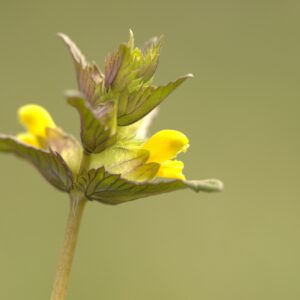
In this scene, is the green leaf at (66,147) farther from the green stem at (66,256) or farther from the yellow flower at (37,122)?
the green stem at (66,256)

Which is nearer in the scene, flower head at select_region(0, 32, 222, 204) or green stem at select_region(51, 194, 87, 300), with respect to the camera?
green stem at select_region(51, 194, 87, 300)

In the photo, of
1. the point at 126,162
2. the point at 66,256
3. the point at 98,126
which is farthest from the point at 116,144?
the point at 66,256

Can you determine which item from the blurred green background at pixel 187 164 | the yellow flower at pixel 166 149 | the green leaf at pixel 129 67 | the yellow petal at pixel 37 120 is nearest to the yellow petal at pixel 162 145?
the yellow flower at pixel 166 149

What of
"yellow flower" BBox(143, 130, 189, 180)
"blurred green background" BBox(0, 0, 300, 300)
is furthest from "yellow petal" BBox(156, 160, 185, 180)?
"blurred green background" BBox(0, 0, 300, 300)

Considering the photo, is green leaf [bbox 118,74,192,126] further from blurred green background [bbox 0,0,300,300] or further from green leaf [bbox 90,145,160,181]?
blurred green background [bbox 0,0,300,300]

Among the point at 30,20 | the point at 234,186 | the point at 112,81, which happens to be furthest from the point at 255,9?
the point at 112,81

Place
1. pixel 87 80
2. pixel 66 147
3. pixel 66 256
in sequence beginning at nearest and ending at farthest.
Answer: pixel 66 256
pixel 87 80
pixel 66 147

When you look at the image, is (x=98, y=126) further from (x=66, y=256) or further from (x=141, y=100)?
(x=66, y=256)

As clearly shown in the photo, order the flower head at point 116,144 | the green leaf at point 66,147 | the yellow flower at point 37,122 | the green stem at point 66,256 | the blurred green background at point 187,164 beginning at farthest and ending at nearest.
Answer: the blurred green background at point 187,164 < the yellow flower at point 37,122 < the green leaf at point 66,147 < the flower head at point 116,144 < the green stem at point 66,256
